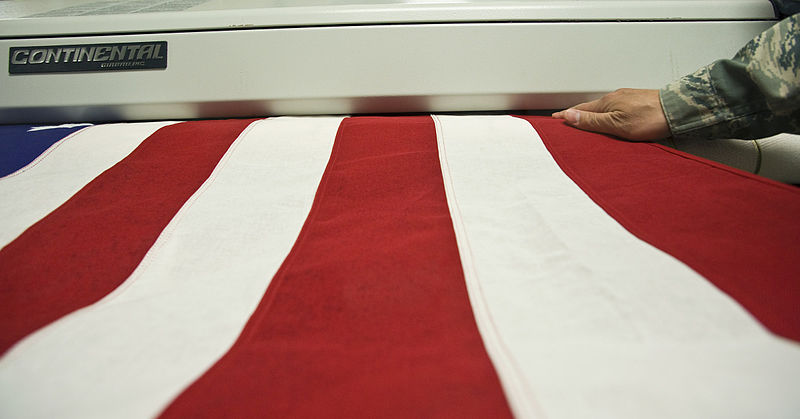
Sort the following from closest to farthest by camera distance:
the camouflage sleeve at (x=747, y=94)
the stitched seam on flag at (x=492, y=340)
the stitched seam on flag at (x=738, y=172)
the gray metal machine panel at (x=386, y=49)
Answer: the stitched seam on flag at (x=492, y=340), the stitched seam on flag at (x=738, y=172), the camouflage sleeve at (x=747, y=94), the gray metal machine panel at (x=386, y=49)

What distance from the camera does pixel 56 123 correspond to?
1089 mm

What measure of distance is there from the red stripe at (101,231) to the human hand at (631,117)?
0.85 meters

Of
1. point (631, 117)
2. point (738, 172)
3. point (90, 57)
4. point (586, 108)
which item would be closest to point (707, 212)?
point (738, 172)

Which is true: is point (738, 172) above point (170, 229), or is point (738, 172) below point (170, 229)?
above

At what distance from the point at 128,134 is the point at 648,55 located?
4.26ft

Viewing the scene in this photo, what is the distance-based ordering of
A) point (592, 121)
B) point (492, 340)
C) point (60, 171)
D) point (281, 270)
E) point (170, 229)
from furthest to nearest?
point (592, 121) < point (60, 171) < point (170, 229) < point (281, 270) < point (492, 340)

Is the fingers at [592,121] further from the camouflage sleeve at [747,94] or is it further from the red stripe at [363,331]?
the red stripe at [363,331]

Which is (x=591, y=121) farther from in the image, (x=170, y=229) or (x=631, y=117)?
(x=170, y=229)

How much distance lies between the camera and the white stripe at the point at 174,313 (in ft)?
1.18

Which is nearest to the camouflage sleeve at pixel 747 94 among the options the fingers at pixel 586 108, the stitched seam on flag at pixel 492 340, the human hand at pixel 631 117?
the human hand at pixel 631 117

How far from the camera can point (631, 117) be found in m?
0.88

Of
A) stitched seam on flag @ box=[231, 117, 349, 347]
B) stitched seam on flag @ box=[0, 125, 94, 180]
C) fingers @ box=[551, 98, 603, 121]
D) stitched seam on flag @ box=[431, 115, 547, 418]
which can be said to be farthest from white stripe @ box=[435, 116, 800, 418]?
stitched seam on flag @ box=[0, 125, 94, 180]

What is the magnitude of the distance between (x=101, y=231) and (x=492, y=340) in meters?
0.63

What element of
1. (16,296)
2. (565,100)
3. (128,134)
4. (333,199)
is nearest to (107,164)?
(128,134)
